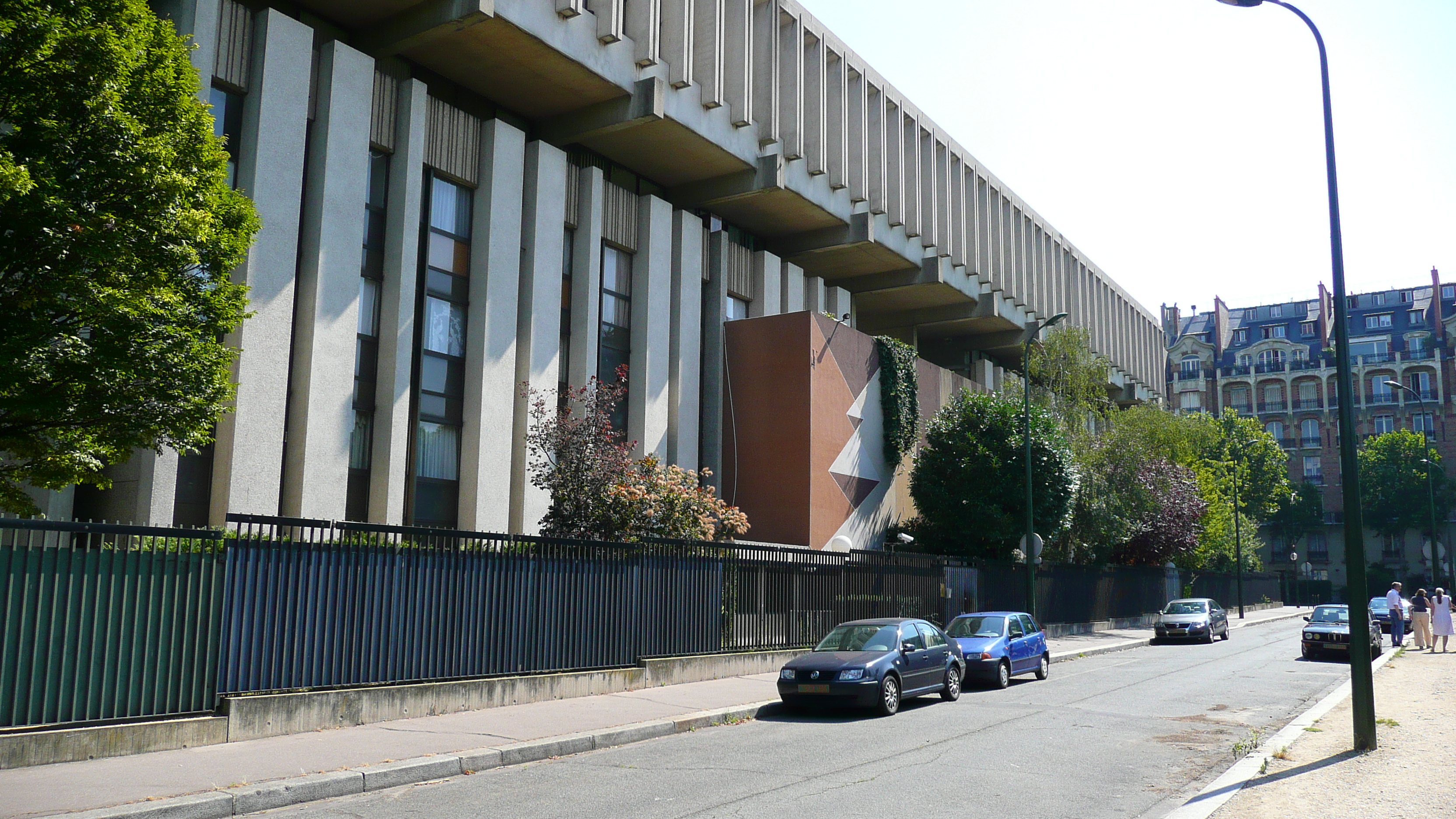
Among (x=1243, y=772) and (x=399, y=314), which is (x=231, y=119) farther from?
(x=1243, y=772)

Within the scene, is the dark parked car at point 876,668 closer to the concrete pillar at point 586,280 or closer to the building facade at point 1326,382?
the concrete pillar at point 586,280

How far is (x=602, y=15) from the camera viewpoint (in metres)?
24.1

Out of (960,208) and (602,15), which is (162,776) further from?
(960,208)

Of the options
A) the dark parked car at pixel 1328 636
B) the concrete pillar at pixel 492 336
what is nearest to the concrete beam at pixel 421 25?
the concrete pillar at pixel 492 336

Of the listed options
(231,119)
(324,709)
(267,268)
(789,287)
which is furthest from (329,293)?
(789,287)

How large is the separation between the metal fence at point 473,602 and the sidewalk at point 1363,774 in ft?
31.0

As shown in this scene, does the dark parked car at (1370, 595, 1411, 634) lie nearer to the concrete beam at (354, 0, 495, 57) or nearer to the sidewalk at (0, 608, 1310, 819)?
the sidewalk at (0, 608, 1310, 819)

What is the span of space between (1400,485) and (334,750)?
85.6m

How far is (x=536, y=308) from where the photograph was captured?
2455 centimetres

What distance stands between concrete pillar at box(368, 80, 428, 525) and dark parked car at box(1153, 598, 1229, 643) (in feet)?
78.7

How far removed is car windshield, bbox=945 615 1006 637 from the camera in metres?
19.1

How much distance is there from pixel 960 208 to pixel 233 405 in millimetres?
30499

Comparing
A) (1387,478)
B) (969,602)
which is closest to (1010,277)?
(969,602)

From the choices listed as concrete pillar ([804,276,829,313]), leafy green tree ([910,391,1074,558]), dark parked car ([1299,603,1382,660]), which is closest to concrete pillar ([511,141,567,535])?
concrete pillar ([804,276,829,313])
